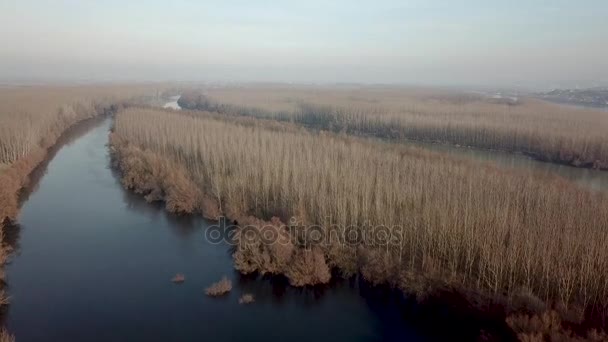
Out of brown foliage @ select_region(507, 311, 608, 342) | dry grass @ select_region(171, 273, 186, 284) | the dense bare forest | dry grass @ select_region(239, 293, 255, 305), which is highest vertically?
the dense bare forest

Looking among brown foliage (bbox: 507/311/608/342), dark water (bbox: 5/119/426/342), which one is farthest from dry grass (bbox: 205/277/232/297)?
brown foliage (bbox: 507/311/608/342)

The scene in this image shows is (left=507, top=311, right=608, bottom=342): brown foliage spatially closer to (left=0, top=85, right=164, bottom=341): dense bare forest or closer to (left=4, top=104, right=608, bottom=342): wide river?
(left=4, top=104, right=608, bottom=342): wide river

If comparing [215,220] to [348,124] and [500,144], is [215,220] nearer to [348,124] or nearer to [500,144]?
[500,144]

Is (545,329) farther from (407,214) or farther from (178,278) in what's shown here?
(178,278)

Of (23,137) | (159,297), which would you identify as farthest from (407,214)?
(23,137)

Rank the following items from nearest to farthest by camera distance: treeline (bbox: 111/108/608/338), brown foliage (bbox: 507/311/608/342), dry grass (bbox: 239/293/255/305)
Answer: brown foliage (bbox: 507/311/608/342)
treeline (bbox: 111/108/608/338)
dry grass (bbox: 239/293/255/305)

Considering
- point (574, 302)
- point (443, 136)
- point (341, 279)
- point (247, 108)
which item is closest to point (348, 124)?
point (443, 136)
